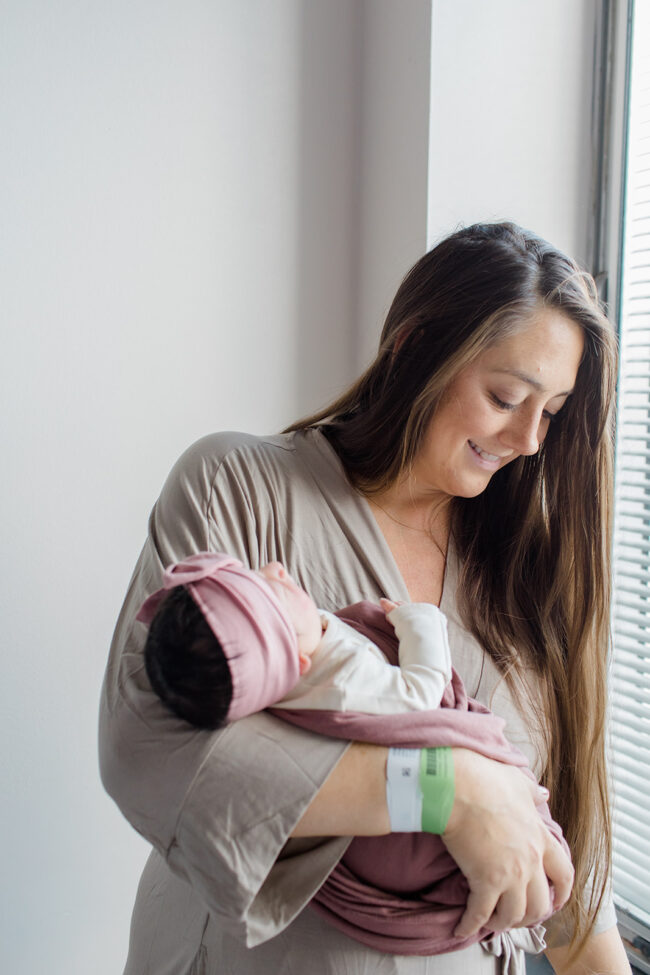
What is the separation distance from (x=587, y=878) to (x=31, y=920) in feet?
3.82

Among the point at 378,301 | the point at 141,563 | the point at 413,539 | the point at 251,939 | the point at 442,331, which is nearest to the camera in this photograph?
the point at 251,939

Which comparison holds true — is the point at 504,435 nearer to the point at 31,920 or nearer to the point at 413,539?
the point at 413,539

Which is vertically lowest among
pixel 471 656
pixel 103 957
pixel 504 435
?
pixel 103 957

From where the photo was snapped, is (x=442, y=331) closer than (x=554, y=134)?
Yes

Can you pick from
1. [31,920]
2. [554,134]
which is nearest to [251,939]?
[31,920]

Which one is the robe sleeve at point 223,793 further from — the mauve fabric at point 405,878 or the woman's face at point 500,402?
A: the woman's face at point 500,402

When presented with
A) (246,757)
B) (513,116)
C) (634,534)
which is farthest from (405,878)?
(513,116)

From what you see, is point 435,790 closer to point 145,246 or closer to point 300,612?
point 300,612

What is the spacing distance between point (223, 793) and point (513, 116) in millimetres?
1613

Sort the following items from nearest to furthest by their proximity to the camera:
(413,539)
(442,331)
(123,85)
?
(442,331) → (413,539) → (123,85)

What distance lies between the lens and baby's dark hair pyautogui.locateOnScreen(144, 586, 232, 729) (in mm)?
721

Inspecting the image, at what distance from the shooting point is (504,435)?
1.14 metres

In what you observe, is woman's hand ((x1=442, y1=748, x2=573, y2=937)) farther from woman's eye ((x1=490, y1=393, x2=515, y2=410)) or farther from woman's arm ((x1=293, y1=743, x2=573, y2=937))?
woman's eye ((x1=490, y1=393, x2=515, y2=410))

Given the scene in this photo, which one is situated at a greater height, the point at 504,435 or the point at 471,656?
the point at 504,435
